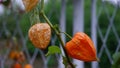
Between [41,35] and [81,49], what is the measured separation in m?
0.05

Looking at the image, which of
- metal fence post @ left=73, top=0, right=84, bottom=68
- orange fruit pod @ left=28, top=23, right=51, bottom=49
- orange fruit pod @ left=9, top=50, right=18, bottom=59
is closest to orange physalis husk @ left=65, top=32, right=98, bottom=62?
orange fruit pod @ left=28, top=23, right=51, bottom=49

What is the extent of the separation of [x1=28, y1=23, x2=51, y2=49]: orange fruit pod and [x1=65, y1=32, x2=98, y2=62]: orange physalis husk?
0.03 metres

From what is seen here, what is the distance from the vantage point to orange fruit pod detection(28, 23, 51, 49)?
373 millimetres

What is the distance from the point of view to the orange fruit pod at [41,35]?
373 mm

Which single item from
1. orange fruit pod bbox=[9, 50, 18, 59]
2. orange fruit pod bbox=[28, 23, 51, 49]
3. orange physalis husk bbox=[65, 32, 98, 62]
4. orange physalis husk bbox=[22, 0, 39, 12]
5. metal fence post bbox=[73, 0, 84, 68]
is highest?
orange physalis husk bbox=[22, 0, 39, 12]

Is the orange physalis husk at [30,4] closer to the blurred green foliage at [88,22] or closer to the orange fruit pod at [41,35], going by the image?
the orange fruit pod at [41,35]

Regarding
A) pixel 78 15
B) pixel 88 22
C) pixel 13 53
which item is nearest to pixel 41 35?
pixel 78 15

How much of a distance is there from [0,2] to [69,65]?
44 centimetres

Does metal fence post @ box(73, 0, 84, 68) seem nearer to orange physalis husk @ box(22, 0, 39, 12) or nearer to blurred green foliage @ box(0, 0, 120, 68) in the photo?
blurred green foliage @ box(0, 0, 120, 68)

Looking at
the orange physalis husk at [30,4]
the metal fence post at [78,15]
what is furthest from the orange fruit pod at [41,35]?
the metal fence post at [78,15]

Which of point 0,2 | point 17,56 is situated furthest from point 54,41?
point 0,2

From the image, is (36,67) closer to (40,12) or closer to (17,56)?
(17,56)

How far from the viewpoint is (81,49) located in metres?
0.39

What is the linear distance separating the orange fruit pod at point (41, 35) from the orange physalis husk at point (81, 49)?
31 mm
